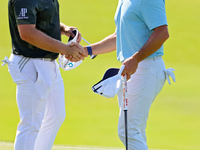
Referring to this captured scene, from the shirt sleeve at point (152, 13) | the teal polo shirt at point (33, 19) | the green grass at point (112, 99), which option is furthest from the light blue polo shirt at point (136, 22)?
the green grass at point (112, 99)

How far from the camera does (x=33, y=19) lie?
222 cm

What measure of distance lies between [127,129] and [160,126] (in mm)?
1901

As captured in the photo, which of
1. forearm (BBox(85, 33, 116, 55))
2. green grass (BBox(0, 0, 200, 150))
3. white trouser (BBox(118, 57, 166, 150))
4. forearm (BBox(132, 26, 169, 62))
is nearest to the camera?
forearm (BBox(132, 26, 169, 62))

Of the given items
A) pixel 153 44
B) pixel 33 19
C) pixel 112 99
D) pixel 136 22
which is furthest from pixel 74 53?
pixel 112 99

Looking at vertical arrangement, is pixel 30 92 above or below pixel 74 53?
below

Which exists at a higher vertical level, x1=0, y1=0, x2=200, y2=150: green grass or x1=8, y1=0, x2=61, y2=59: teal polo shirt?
x1=8, y1=0, x2=61, y2=59: teal polo shirt

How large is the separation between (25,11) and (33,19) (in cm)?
7

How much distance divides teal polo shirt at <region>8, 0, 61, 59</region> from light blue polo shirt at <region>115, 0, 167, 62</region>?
1.58 feet

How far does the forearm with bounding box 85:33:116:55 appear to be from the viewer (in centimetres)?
265

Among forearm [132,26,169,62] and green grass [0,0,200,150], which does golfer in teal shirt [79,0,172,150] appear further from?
green grass [0,0,200,150]

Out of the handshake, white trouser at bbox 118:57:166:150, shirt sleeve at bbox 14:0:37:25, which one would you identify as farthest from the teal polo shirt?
white trouser at bbox 118:57:166:150

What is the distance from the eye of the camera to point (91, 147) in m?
3.52

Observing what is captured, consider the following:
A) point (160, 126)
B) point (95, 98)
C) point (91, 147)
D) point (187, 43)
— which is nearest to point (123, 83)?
point (91, 147)

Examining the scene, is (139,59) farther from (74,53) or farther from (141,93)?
(74,53)
